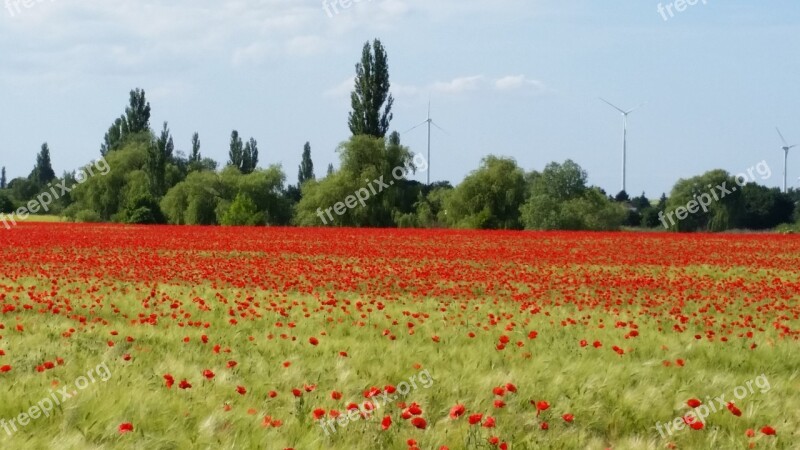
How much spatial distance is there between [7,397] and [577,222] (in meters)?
64.1

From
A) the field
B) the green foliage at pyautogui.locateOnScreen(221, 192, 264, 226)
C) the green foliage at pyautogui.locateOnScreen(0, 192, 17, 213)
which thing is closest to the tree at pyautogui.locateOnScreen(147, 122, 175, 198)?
the green foliage at pyautogui.locateOnScreen(221, 192, 264, 226)

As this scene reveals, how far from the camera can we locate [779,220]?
4390 inches

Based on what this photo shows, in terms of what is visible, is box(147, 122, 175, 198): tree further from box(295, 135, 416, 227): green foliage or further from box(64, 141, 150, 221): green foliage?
box(295, 135, 416, 227): green foliage

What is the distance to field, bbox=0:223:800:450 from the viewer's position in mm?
6266

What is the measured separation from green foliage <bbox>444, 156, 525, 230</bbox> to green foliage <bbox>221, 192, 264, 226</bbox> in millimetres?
15464

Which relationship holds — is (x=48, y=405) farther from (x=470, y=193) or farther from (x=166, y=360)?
(x=470, y=193)

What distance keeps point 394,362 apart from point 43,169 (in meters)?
167

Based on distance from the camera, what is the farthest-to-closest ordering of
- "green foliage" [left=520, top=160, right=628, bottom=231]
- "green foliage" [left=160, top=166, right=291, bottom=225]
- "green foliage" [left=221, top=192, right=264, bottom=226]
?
"green foliage" [left=160, top=166, right=291, bottom=225], "green foliage" [left=221, top=192, right=264, bottom=226], "green foliage" [left=520, top=160, right=628, bottom=231]
